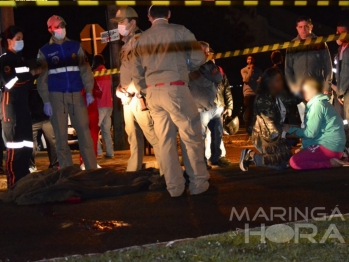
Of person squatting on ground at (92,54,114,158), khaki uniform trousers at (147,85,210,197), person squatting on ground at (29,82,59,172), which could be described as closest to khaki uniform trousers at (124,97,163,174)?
khaki uniform trousers at (147,85,210,197)

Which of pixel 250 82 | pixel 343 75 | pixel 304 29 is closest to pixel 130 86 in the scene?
pixel 304 29

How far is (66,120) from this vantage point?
954 cm

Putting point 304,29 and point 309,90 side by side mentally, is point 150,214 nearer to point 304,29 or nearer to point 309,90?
point 309,90

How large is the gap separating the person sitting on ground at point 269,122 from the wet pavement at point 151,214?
0.53 meters

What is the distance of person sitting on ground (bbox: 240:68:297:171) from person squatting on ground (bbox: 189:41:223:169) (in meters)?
0.69

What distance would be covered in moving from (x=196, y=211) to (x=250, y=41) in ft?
86.3

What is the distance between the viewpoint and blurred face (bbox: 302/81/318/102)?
29.9 ft

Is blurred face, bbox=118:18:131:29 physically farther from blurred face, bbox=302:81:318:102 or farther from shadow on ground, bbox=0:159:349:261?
blurred face, bbox=302:81:318:102

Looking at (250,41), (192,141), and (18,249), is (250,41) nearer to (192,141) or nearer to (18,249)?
(192,141)

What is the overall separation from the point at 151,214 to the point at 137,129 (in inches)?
110

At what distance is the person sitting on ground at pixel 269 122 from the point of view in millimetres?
9445

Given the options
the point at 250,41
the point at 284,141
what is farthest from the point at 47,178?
the point at 250,41

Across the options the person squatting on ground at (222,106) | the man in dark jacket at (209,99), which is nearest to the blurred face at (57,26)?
the man in dark jacket at (209,99)

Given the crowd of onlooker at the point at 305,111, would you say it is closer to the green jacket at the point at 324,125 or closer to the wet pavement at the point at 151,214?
the green jacket at the point at 324,125
